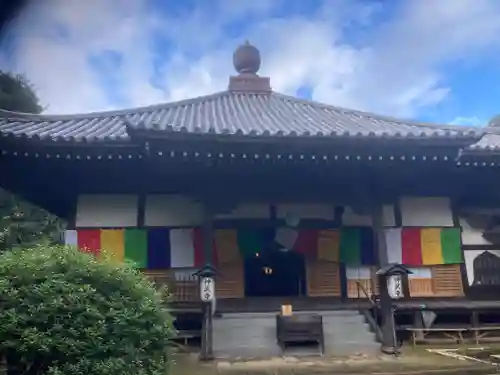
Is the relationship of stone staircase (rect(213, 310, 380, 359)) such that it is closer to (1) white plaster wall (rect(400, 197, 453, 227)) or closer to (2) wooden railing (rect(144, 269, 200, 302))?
→ (2) wooden railing (rect(144, 269, 200, 302))

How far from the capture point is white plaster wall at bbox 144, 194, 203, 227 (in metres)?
10.5

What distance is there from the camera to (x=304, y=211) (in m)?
11.0

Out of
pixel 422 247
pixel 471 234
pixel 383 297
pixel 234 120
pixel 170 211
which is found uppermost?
pixel 234 120

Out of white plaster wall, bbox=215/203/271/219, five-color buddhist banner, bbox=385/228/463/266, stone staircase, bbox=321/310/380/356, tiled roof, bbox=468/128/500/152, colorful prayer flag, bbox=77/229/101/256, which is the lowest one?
stone staircase, bbox=321/310/380/356

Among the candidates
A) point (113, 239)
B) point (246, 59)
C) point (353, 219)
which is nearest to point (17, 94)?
point (246, 59)

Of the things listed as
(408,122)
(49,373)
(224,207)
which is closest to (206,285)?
(224,207)

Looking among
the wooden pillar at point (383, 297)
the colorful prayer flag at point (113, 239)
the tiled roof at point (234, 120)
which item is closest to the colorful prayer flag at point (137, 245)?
the colorful prayer flag at point (113, 239)

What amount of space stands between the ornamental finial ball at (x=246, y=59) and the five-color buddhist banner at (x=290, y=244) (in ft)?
25.6

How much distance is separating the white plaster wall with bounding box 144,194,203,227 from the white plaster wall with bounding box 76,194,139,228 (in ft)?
1.05

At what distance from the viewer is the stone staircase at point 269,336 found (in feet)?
27.8

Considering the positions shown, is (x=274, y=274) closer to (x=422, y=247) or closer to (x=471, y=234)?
(x=422, y=247)

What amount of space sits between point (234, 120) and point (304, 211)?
10.5 ft

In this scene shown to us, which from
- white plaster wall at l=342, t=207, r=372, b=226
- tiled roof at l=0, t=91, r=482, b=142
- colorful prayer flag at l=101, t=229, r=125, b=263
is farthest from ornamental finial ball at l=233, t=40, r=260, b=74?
colorful prayer flag at l=101, t=229, r=125, b=263

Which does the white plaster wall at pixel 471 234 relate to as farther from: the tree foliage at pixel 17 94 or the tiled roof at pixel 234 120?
the tree foliage at pixel 17 94
